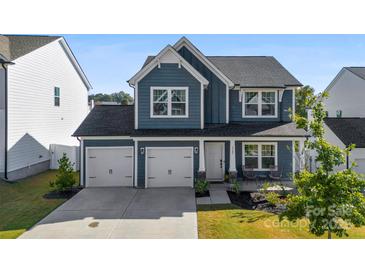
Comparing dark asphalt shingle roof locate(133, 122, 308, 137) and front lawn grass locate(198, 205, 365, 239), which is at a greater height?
dark asphalt shingle roof locate(133, 122, 308, 137)

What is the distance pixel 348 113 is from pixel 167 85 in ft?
63.7

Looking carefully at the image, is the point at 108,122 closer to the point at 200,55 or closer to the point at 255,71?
the point at 200,55

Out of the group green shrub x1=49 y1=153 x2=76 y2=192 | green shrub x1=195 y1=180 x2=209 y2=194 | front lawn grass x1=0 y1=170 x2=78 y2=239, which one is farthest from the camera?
green shrub x1=49 y1=153 x2=76 y2=192

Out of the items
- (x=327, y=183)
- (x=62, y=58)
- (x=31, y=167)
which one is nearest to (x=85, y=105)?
(x=62, y=58)

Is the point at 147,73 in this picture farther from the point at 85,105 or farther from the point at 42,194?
the point at 85,105

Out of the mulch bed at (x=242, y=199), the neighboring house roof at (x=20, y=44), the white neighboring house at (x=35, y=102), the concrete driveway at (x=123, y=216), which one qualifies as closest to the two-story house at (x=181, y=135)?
the concrete driveway at (x=123, y=216)

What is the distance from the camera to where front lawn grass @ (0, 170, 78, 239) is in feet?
28.3

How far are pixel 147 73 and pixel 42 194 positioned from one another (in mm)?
7888

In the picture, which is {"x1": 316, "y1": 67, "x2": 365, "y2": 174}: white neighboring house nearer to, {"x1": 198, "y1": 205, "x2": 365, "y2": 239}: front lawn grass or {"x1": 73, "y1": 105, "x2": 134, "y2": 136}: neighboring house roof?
{"x1": 198, "y1": 205, "x2": 365, "y2": 239}: front lawn grass

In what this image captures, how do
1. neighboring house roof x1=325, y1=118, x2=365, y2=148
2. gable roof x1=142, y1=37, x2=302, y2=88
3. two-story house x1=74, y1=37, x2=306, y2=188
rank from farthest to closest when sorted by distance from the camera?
1. neighboring house roof x1=325, y1=118, x2=365, y2=148
2. gable roof x1=142, y1=37, x2=302, y2=88
3. two-story house x1=74, y1=37, x2=306, y2=188

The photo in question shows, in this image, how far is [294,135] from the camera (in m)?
13.7

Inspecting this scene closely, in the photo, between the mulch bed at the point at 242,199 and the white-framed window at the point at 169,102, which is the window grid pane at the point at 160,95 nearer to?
the white-framed window at the point at 169,102

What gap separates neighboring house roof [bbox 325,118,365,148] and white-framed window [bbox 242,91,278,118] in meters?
6.47

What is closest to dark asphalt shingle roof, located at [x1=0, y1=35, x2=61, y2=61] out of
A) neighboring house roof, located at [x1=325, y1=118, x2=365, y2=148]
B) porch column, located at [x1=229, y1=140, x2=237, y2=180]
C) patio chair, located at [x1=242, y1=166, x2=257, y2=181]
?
porch column, located at [x1=229, y1=140, x2=237, y2=180]
